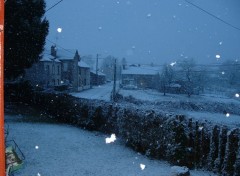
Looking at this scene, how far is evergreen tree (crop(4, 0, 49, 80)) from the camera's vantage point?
A: 21000 mm

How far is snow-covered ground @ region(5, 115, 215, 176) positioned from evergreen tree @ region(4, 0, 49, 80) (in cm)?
784

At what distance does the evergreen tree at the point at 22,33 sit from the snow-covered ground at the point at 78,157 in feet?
25.7

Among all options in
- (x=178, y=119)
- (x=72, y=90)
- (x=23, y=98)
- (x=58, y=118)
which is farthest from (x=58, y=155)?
(x=72, y=90)

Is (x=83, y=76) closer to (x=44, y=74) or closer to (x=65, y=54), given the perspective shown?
(x=65, y=54)

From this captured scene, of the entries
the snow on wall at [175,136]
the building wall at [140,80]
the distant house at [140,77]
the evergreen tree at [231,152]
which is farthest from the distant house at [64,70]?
the evergreen tree at [231,152]

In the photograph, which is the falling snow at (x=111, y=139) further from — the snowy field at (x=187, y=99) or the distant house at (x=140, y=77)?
the distant house at (x=140, y=77)

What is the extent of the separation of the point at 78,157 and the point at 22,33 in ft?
45.9

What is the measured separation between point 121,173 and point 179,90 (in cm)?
5795

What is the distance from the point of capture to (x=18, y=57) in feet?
72.1

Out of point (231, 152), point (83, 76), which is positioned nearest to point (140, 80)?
point (83, 76)

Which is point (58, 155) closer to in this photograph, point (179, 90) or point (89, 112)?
point (89, 112)

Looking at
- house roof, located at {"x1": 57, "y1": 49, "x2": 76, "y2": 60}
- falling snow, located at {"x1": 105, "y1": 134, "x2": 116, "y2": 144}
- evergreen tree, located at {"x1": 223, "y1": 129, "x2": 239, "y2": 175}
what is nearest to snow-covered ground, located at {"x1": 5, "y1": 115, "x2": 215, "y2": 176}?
falling snow, located at {"x1": 105, "y1": 134, "x2": 116, "y2": 144}

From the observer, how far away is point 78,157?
11.2 meters

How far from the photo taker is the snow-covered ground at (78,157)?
9.58m
